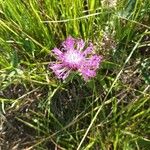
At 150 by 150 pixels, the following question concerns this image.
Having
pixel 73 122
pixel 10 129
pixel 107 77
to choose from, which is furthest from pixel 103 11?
pixel 10 129

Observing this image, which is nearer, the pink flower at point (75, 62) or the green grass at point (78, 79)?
the pink flower at point (75, 62)

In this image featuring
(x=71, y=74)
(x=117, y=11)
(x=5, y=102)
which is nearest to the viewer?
(x=71, y=74)

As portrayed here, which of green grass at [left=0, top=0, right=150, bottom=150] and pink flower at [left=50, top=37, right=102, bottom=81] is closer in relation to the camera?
pink flower at [left=50, top=37, right=102, bottom=81]

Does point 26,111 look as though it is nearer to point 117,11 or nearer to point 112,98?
point 112,98

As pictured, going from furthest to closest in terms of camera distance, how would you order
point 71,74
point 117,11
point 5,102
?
point 5,102
point 117,11
point 71,74

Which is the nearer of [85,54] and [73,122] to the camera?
[85,54]

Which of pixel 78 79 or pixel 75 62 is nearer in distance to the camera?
pixel 75 62

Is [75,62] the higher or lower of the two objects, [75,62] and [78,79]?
the higher

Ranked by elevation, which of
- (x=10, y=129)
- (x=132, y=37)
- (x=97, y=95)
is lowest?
(x=10, y=129)
